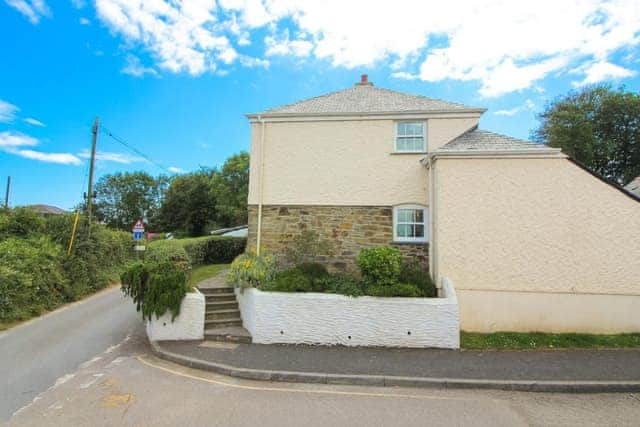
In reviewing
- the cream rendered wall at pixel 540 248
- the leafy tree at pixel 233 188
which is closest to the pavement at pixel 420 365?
the cream rendered wall at pixel 540 248

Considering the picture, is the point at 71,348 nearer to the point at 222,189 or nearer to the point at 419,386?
the point at 419,386

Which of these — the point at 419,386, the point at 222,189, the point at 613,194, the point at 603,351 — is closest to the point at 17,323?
the point at 419,386

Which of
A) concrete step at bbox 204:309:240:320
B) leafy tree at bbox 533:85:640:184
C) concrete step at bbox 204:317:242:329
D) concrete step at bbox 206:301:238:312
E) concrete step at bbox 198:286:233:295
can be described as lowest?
concrete step at bbox 204:317:242:329

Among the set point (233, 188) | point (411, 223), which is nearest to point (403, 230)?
point (411, 223)

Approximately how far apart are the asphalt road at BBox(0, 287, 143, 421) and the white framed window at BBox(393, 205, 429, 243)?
835 cm

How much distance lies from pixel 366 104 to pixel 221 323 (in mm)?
8648

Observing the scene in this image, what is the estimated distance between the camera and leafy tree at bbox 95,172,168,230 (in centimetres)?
5547

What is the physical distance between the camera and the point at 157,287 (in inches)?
299

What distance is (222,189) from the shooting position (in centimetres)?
3766

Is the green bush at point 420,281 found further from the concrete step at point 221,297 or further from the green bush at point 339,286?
the concrete step at point 221,297

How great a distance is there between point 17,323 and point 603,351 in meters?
15.7

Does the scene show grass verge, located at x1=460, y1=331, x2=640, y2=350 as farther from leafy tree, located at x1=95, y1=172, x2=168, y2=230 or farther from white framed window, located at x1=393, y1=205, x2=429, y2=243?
leafy tree, located at x1=95, y1=172, x2=168, y2=230

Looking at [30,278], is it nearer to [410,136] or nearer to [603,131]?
[410,136]

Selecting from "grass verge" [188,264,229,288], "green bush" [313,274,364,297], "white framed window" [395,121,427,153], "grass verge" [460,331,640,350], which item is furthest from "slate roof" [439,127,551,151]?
"grass verge" [188,264,229,288]
